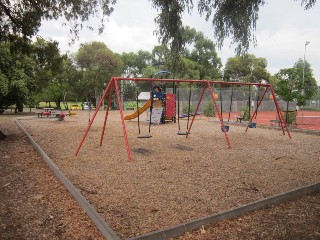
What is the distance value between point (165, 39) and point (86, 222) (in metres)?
3.23

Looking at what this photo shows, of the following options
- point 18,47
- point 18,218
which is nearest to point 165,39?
point 18,218

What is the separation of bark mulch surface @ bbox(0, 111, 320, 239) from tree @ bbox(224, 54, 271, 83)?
44201 mm

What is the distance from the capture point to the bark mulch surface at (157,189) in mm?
3535

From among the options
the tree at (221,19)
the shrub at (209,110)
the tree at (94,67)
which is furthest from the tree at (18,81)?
the tree at (221,19)

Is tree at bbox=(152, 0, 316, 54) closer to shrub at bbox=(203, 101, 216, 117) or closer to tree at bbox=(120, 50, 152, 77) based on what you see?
shrub at bbox=(203, 101, 216, 117)

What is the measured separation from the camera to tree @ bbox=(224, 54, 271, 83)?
50406 millimetres

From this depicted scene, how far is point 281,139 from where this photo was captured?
10.8m

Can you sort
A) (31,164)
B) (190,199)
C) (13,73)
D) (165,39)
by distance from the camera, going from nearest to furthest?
(190,199) < (165,39) < (31,164) < (13,73)

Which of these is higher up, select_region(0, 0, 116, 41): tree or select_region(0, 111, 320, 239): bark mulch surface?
select_region(0, 0, 116, 41): tree

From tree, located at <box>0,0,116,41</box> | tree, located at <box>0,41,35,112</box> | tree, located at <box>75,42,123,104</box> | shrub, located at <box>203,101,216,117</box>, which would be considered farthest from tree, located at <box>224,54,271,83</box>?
tree, located at <box>0,0,116,41</box>

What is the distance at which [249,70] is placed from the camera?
51219 mm

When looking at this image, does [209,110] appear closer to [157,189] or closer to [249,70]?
[157,189]

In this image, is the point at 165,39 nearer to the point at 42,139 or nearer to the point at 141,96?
the point at 42,139

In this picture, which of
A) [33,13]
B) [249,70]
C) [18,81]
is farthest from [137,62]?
[33,13]
